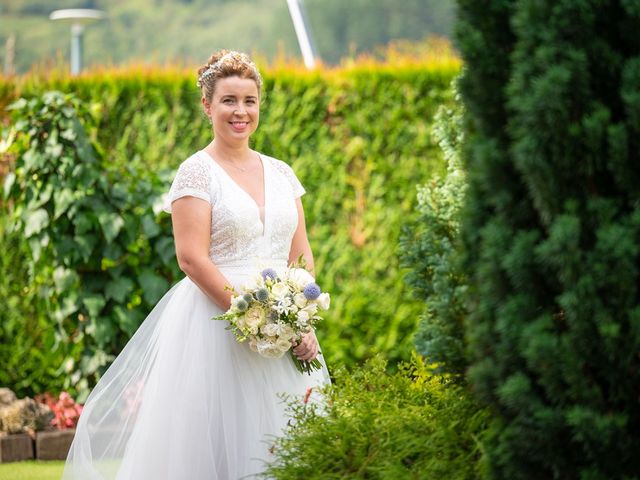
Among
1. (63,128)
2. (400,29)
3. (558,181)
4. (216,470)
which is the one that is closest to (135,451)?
(216,470)

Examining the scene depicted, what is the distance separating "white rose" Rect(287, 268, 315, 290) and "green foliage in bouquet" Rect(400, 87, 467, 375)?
374mm

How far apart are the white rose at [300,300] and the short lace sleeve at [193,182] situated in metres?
0.52

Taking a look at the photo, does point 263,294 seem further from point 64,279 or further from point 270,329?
point 64,279

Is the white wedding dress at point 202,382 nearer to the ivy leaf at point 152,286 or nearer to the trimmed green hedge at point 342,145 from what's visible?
the ivy leaf at point 152,286

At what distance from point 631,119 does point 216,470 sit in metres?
2.06

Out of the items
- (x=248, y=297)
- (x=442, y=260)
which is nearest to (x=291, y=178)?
(x=248, y=297)

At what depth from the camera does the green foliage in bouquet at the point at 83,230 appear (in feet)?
19.0

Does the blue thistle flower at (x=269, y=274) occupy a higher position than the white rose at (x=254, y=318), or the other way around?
the blue thistle flower at (x=269, y=274)

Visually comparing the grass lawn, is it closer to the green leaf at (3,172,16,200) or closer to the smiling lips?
the green leaf at (3,172,16,200)

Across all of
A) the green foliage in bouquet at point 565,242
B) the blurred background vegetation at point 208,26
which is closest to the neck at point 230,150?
the green foliage in bouquet at point 565,242

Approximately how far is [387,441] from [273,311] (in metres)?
0.77

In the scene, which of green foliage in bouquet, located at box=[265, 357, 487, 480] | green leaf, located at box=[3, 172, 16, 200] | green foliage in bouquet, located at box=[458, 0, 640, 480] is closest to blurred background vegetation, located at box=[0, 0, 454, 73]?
green leaf, located at box=[3, 172, 16, 200]

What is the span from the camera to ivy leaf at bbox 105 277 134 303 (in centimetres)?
579

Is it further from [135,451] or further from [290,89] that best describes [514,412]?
[290,89]
